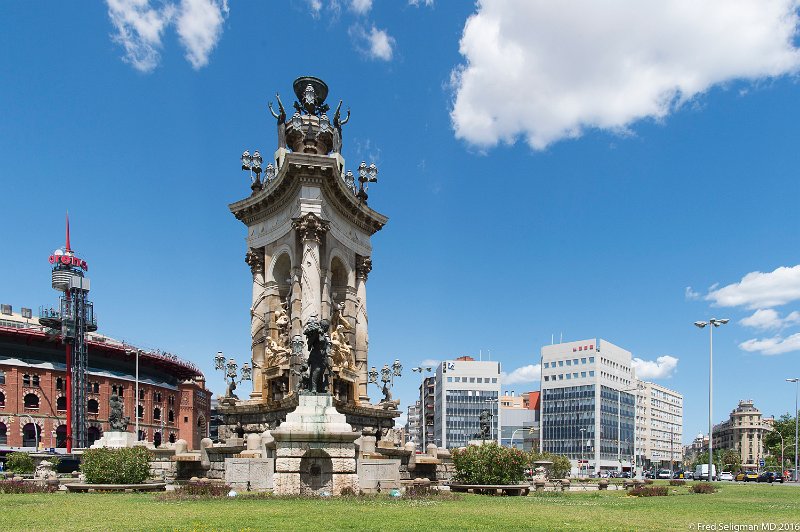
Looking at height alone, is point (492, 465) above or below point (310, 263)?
below

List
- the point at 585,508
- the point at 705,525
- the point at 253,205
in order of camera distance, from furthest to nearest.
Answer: the point at 253,205 → the point at 585,508 → the point at 705,525

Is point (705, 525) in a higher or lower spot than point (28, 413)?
higher

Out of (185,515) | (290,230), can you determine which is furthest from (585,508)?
(290,230)

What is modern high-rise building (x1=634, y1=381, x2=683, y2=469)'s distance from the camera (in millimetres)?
147500

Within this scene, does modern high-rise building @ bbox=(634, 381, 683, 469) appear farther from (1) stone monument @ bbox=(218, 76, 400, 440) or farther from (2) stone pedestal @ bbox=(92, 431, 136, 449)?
(2) stone pedestal @ bbox=(92, 431, 136, 449)

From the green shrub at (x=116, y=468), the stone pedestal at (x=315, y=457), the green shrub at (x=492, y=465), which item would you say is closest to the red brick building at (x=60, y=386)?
the green shrub at (x=116, y=468)

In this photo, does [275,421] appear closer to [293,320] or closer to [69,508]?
[293,320]

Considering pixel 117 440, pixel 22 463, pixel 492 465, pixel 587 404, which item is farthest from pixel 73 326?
pixel 587 404

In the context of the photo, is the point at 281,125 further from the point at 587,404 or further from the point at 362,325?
the point at 587,404

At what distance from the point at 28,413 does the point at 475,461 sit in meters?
72.3

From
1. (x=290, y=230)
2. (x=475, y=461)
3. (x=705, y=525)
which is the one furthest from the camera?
(x=290, y=230)

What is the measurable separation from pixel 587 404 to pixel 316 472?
113960 mm

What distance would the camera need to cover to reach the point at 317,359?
20703 millimetres

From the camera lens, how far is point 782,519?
15.6 metres
